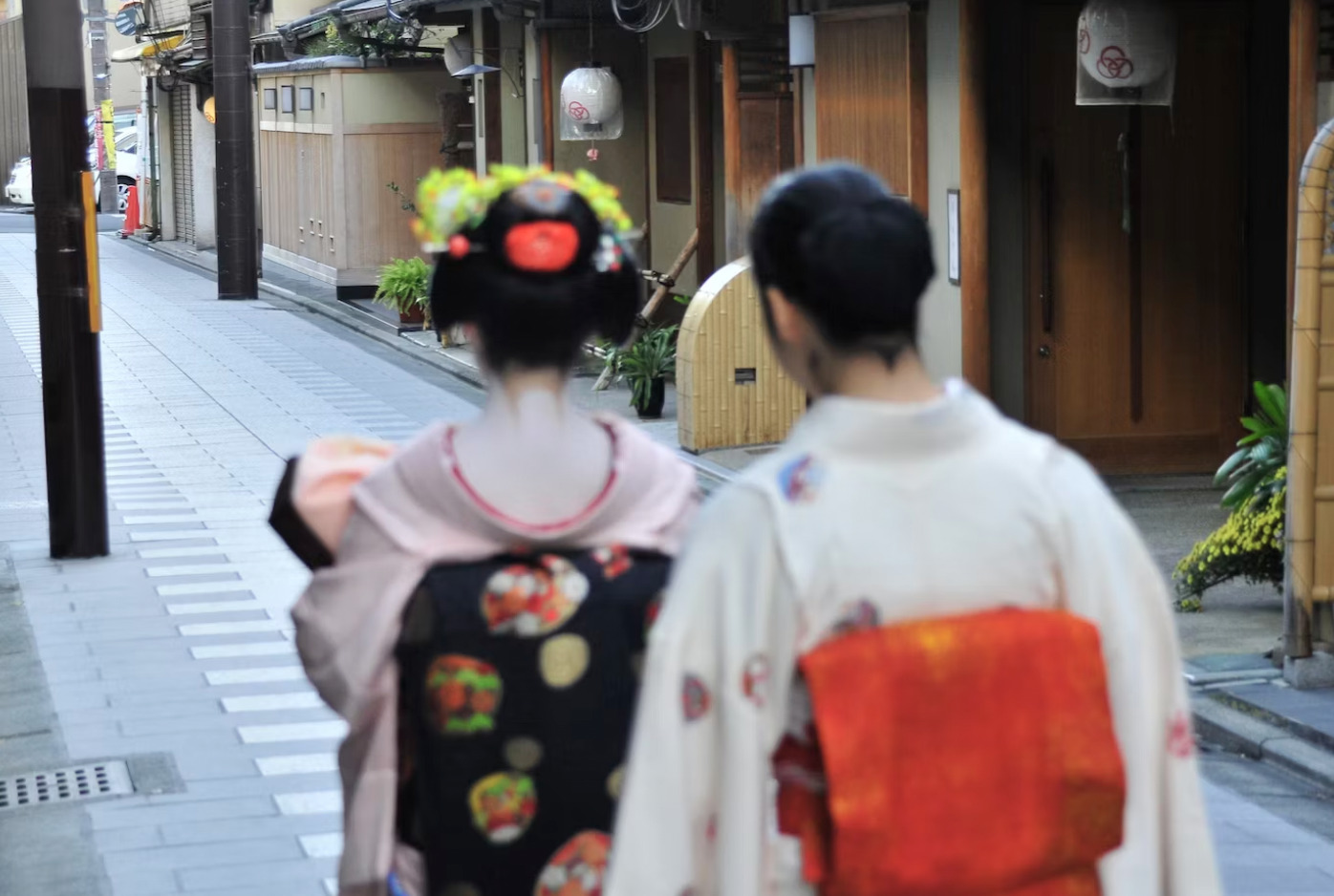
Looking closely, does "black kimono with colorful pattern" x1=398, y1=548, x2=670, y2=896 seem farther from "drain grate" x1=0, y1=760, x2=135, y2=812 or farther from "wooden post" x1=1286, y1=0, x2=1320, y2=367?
"wooden post" x1=1286, y1=0, x2=1320, y2=367

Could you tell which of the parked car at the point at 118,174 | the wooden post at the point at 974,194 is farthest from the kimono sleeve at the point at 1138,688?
the parked car at the point at 118,174

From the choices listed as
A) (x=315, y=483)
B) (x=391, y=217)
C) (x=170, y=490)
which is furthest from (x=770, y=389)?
(x=391, y=217)

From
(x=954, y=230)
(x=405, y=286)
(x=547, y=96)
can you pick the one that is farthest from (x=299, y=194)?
(x=954, y=230)

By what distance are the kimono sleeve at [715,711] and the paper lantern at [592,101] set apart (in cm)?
1677

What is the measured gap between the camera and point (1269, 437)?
917 cm

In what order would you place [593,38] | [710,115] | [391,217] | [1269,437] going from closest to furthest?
[1269,437], [710,115], [593,38], [391,217]

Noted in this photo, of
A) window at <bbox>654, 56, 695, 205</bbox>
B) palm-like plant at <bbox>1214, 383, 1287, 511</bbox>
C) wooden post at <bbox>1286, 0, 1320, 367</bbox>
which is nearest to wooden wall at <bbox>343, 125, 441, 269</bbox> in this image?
window at <bbox>654, 56, 695, 205</bbox>

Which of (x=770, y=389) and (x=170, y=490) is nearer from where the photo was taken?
(x=170, y=490)

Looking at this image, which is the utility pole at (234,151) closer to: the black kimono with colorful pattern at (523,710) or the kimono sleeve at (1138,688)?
→ the black kimono with colorful pattern at (523,710)

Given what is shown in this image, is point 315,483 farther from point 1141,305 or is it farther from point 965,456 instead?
point 1141,305

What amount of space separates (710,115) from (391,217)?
916 centimetres

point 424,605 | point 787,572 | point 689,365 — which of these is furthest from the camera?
point 689,365

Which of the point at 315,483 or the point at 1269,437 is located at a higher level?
the point at 315,483

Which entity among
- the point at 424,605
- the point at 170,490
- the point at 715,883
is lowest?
the point at 170,490
